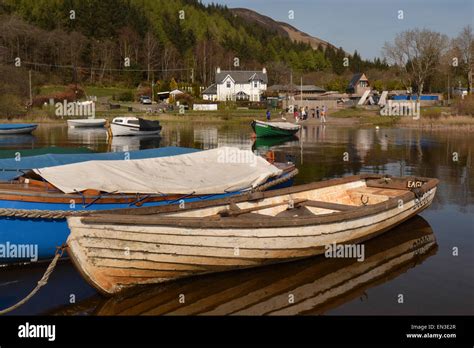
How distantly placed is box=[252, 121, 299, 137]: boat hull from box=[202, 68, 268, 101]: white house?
64550 mm

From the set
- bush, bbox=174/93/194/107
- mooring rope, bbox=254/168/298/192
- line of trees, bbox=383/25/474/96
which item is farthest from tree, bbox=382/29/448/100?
mooring rope, bbox=254/168/298/192

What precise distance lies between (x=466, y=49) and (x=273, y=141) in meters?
62.9

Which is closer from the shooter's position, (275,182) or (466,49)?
(275,182)

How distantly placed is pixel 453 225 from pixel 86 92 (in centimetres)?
10193

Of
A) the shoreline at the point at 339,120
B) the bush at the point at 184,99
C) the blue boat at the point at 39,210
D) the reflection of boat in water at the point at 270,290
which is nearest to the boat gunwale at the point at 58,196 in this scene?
Result: the blue boat at the point at 39,210

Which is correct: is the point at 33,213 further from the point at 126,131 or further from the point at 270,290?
the point at 126,131

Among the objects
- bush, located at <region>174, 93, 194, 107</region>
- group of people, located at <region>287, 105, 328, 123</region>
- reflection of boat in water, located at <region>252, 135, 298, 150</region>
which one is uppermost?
bush, located at <region>174, 93, 194, 107</region>

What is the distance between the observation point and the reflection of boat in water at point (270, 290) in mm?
9492

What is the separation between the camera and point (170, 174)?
1383cm

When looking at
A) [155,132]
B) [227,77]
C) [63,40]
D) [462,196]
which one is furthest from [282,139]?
[63,40]

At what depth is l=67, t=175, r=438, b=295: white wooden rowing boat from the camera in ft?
30.7

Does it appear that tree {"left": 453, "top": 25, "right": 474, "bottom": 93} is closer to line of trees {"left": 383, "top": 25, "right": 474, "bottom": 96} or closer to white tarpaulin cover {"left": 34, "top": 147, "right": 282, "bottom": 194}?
line of trees {"left": 383, "top": 25, "right": 474, "bottom": 96}

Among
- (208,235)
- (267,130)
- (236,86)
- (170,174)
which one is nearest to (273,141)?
(267,130)

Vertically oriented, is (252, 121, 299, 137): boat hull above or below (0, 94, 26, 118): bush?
below
